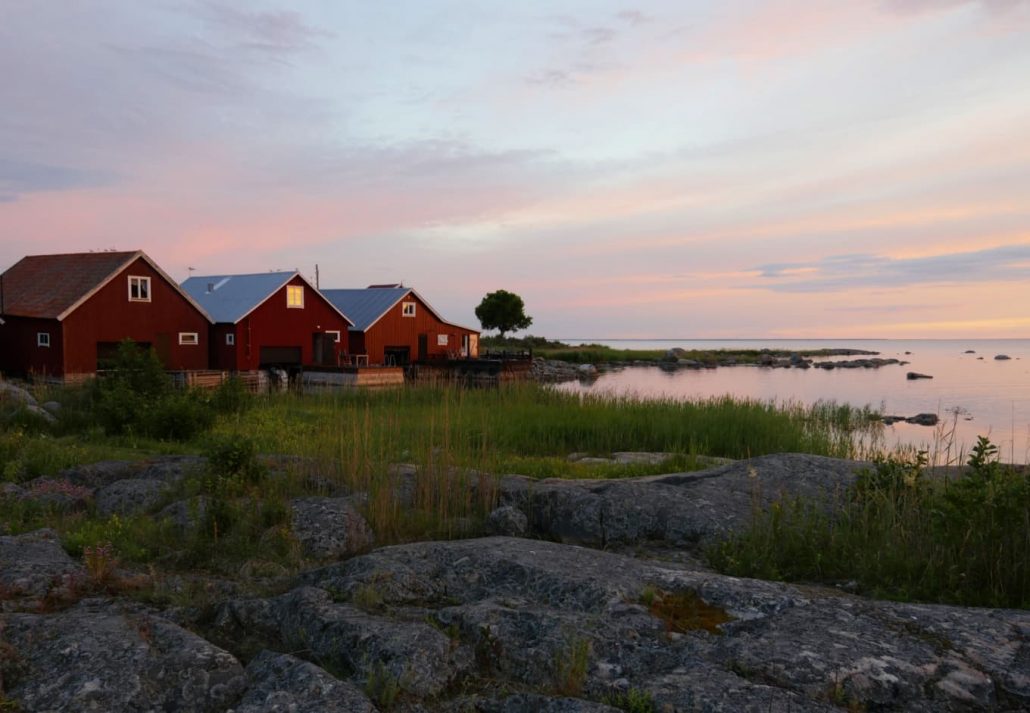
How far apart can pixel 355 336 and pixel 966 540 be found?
3985 centimetres

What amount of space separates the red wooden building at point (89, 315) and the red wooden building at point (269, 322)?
1.37m

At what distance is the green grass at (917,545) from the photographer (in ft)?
17.5

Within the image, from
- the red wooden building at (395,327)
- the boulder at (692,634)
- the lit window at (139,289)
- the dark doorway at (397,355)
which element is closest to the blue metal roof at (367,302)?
the red wooden building at (395,327)

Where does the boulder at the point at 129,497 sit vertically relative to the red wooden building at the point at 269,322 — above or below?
below

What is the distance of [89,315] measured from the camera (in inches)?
1178

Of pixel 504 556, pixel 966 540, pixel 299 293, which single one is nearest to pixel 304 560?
pixel 504 556

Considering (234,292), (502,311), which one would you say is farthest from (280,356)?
(502,311)

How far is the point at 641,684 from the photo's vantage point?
12.3 ft

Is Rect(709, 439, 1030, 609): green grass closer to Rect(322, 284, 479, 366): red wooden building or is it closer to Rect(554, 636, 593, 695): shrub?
Rect(554, 636, 593, 695): shrub

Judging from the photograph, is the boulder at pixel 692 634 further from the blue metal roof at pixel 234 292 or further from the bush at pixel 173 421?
the blue metal roof at pixel 234 292

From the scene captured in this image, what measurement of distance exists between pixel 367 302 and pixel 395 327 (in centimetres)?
265

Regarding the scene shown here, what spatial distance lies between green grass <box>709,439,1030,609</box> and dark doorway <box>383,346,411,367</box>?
39.9 meters

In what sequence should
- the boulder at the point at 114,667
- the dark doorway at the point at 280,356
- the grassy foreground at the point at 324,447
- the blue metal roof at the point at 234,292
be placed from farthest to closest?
the dark doorway at the point at 280,356 → the blue metal roof at the point at 234,292 → the grassy foreground at the point at 324,447 → the boulder at the point at 114,667

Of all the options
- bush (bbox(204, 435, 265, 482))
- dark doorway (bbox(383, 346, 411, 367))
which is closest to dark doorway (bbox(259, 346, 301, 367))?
dark doorway (bbox(383, 346, 411, 367))
